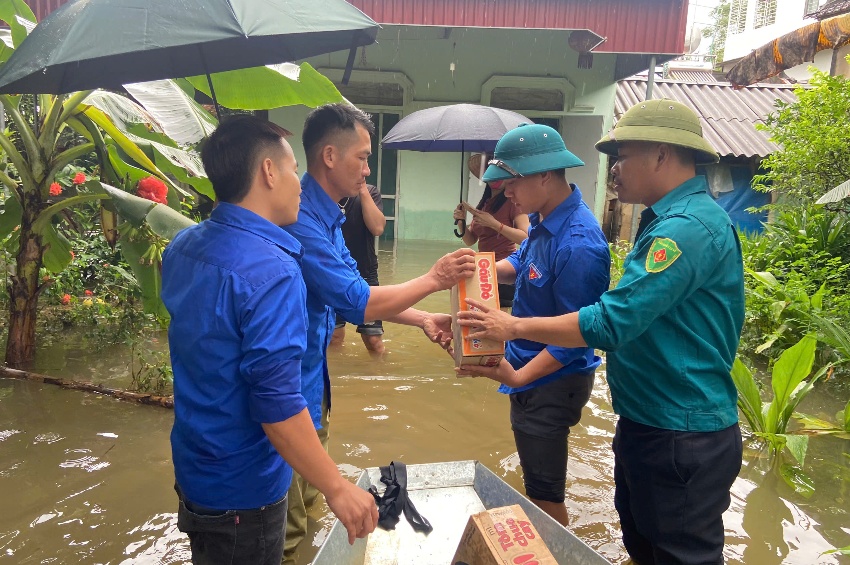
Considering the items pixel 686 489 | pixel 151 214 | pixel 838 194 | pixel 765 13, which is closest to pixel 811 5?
pixel 765 13

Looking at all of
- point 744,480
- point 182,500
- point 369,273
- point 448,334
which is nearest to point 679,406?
point 448,334

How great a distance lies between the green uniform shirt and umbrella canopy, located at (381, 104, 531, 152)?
152 inches

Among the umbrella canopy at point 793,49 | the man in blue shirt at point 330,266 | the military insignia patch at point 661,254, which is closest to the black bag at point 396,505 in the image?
the man in blue shirt at point 330,266

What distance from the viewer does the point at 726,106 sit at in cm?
1371

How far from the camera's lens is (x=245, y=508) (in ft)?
5.92

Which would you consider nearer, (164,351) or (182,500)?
(182,500)

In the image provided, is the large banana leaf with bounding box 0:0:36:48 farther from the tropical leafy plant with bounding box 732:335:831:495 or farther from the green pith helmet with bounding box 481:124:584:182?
the tropical leafy plant with bounding box 732:335:831:495

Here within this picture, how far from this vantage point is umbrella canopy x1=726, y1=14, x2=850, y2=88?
24.2 feet

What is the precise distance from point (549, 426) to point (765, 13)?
24.0 meters

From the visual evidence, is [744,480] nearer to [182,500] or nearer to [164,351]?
[182,500]

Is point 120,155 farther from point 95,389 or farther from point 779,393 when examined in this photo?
point 779,393

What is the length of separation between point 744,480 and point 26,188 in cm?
531

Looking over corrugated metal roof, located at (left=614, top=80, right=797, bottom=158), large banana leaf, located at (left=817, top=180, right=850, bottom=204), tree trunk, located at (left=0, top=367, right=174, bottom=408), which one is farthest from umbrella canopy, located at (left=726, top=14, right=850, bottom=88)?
tree trunk, located at (left=0, top=367, right=174, bottom=408)

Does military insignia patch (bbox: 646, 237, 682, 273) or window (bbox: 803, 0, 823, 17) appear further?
window (bbox: 803, 0, 823, 17)
